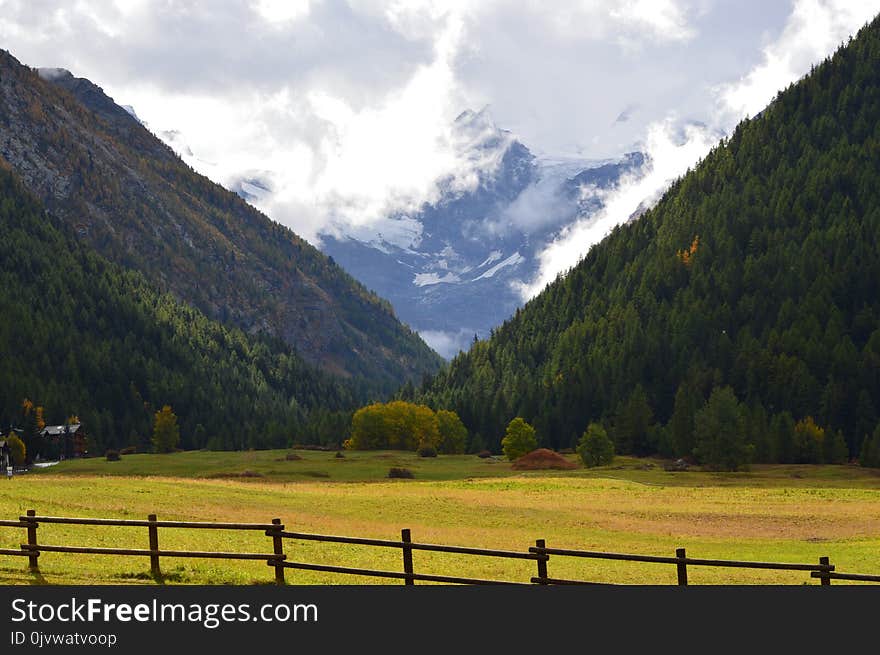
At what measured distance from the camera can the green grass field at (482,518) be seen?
4916 cm

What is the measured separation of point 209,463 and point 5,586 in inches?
5229

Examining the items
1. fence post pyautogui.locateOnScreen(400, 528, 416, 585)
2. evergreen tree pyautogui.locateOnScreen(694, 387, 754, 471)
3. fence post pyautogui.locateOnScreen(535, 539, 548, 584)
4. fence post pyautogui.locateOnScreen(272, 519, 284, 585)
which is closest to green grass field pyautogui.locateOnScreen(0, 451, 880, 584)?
fence post pyautogui.locateOnScreen(272, 519, 284, 585)

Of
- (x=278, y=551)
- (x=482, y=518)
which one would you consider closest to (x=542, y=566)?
(x=278, y=551)

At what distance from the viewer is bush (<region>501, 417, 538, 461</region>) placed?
7416 inches

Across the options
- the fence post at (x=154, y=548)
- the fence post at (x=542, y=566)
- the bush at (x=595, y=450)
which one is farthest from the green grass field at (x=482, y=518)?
the bush at (x=595, y=450)

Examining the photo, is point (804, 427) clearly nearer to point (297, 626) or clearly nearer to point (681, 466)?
point (681, 466)

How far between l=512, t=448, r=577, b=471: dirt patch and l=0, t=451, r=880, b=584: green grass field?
1706cm

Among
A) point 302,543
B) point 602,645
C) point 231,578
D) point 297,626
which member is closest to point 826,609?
point 602,645

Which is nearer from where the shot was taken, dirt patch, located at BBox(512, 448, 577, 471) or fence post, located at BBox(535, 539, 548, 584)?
fence post, located at BBox(535, 539, 548, 584)

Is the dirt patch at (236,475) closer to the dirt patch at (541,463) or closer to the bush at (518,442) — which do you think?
the dirt patch at (541,463)

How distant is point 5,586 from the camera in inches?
Result: 1437

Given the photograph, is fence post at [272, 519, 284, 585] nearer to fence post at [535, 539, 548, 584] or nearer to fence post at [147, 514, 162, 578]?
fence post at [147, 514, 162, 578]

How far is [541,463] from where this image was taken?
166250 mm

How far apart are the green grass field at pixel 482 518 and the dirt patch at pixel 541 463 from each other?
56.0 feet
